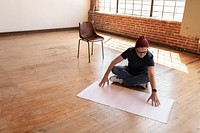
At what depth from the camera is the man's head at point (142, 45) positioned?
2463mm

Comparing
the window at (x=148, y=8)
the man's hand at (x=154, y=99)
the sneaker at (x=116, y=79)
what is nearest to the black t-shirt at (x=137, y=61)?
the sneaker at (x=116, y=79)

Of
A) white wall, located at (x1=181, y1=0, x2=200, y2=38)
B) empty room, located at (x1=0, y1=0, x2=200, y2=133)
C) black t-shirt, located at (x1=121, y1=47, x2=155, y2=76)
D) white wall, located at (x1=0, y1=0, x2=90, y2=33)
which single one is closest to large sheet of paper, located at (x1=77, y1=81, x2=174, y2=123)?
empty room, located at (x1=0, y1=0, x2=200, y2=133)

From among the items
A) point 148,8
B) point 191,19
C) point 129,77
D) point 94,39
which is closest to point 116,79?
point 129,77

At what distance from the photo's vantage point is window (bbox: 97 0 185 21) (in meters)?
4.99

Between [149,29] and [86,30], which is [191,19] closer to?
[149,29]

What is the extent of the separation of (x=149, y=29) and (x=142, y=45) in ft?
10.5

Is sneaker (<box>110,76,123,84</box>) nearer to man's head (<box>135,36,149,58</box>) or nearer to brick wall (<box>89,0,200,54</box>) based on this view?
man's head (<box>135,36,149,58</box>)

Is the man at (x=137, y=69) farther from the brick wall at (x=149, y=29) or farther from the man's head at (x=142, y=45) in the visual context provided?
the brick wall at (x=149, y=29)

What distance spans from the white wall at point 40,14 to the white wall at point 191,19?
3.63 metres

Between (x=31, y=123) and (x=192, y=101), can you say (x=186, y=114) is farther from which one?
(x=31, y=123)

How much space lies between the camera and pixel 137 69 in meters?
2.80

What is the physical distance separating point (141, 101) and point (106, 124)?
2.09ft

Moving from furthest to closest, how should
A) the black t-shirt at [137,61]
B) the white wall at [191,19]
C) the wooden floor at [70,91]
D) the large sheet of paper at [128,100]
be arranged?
1. the white wall at [191,19]
2. the black t-shirt at [137,61]
3. the large sheet of paper at [128,100]
4. the wooden floor at [70,91]

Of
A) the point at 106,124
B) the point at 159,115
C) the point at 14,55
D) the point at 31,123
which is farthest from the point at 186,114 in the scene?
the point at 14,55
